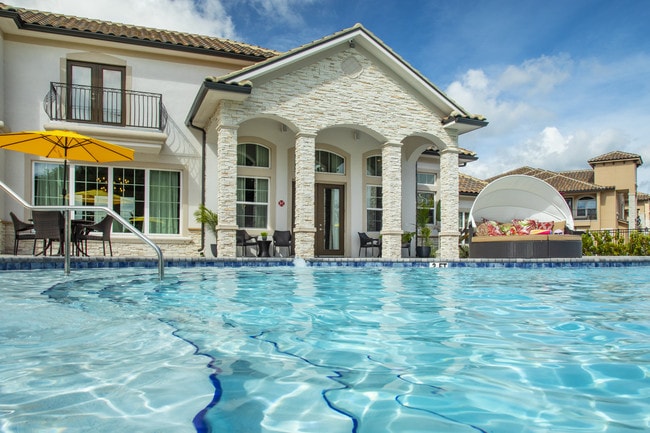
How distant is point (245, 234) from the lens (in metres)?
14.6

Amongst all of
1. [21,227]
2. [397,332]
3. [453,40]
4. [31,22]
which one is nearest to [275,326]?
[397,332]

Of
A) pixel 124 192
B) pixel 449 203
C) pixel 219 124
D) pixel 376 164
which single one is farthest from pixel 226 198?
pixel 449 203

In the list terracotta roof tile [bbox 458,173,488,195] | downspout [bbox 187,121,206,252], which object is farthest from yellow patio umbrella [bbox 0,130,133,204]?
terracotta roof tile [bbox 458,173,488,195]

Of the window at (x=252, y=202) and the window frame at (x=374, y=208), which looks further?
the window frame at (x=374, y=208)

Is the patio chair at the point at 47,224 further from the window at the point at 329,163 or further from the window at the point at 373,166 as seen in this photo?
the window at the point at 373,166

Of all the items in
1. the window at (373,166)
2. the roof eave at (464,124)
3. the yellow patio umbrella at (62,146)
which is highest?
the roof eave at (464,124)

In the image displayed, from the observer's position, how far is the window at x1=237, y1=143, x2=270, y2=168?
15.5 metres

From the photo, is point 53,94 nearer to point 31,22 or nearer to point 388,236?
point 31,22

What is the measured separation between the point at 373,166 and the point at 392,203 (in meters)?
2.77

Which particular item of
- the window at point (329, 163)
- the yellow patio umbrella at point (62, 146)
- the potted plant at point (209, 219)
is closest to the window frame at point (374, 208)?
the window at point (329, 163)

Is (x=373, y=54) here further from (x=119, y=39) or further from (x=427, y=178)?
(x=119, y=39)

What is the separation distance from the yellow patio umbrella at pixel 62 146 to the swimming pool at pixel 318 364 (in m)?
5.52

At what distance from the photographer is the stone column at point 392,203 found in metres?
15.1

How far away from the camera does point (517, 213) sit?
1944 cm
